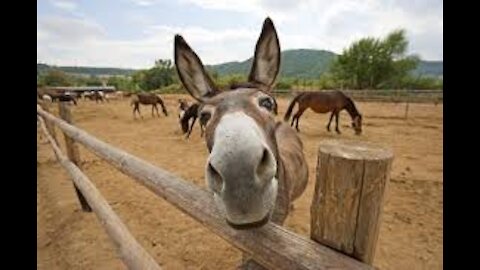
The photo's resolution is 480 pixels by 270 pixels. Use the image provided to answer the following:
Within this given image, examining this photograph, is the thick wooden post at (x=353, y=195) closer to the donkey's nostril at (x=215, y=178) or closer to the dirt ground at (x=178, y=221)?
the donkey's nostril at (x=215, y=178)

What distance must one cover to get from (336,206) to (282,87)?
37.4 meters

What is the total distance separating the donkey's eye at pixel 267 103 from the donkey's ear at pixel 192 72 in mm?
462

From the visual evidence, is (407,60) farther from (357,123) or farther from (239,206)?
(239,206)

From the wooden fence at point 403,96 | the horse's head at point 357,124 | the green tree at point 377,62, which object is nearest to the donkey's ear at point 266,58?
the horse's head at point 357,124

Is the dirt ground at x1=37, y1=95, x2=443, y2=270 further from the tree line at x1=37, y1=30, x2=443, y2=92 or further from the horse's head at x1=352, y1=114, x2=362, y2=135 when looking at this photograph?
the tree line at x1=37, y1=30, x2=443, y2=92

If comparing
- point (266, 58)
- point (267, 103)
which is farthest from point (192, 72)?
point (267, 103)

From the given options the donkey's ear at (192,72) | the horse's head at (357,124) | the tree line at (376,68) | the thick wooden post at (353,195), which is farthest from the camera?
the tree line at (376,68)

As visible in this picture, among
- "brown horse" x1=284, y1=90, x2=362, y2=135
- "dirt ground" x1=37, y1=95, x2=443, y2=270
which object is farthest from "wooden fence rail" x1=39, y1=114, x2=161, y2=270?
"brown horse" x1=284, y1=90, x2=362, y2=135

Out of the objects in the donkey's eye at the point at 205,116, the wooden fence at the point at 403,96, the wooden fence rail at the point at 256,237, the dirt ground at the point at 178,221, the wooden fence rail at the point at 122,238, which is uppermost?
the wooden fence at the point at 403,96

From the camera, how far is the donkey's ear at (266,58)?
6.07ft

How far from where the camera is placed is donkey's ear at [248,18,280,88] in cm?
185
